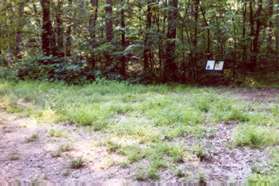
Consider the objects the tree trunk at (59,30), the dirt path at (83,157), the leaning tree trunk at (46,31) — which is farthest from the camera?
the tree trunk at (59,30)

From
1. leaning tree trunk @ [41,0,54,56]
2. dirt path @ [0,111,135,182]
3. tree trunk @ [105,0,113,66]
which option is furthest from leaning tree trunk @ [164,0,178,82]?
dirt path @ [0,111,135,182]

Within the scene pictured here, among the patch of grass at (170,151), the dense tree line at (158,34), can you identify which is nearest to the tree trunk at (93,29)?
the dense tree line at (158,34)

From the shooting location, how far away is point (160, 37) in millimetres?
10047

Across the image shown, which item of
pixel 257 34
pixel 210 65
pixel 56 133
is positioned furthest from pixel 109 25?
pixel 56 133

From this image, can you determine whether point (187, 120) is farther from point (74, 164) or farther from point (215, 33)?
point (215, 33)

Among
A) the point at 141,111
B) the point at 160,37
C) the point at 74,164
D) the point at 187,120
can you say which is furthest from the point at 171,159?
the point at 160,37

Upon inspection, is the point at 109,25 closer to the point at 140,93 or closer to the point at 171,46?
the point at 171,46

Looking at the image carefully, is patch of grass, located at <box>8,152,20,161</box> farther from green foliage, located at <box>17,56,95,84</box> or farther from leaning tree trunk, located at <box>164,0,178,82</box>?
leaning tree trunk, located at <box>164,0,178,82</box>

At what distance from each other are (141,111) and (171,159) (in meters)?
2.38

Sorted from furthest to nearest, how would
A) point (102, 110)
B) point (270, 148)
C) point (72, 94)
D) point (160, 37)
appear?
point (160, 37) < point (72, 94) < point (102, 110) < point (270, 148)

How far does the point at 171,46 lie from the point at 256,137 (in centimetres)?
551

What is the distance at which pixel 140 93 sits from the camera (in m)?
8.49

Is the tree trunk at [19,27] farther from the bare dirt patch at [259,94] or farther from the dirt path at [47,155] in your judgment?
the bare dirt patch at [259,94]

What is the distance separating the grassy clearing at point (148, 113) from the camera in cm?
470
